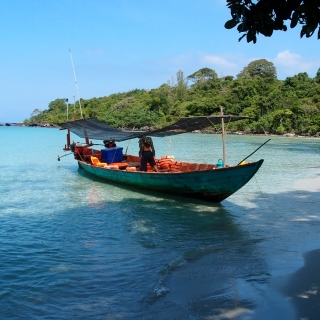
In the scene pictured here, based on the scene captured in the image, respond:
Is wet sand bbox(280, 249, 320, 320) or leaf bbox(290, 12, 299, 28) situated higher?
leaf bbox(290, 12, 299, 28)

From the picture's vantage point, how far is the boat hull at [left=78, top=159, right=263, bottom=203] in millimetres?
8469

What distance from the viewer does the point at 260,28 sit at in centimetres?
287

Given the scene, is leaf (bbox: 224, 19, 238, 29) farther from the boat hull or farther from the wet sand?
the boat hull

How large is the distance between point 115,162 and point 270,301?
10414 millimetres

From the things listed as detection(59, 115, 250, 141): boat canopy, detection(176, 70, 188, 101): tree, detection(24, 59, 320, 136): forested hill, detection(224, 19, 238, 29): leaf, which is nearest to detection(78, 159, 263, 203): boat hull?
detection(59, 115, 250, 141): boat canopy

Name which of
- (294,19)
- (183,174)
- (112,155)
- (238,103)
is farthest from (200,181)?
(238,103)

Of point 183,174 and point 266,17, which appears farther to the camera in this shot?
point 183,174

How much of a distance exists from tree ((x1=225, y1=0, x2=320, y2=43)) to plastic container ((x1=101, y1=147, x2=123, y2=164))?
11.2 meters

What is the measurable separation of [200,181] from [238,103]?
5112 cm

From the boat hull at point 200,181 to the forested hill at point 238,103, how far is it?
37.3 meters

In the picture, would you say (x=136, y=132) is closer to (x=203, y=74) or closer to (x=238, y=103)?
(x=238, y=103)

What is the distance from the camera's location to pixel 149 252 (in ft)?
20.4

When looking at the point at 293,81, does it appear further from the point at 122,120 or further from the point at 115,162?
the point at 115,162

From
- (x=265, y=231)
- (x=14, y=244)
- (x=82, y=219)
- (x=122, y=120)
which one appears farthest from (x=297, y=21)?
(x=122, y=120)
